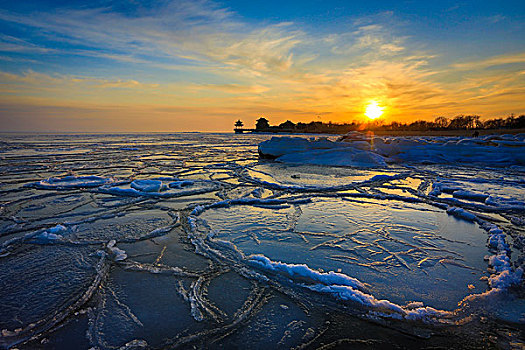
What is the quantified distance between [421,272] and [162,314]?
2248 millimetres

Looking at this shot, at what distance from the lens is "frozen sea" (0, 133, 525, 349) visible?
166 centimetres

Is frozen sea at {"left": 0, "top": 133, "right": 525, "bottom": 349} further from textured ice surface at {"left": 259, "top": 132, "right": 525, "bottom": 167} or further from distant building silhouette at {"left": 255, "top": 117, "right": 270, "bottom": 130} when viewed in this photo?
distant building silhouette at {"left": 255, "top": 117, "right": 270, "bottom": 130}

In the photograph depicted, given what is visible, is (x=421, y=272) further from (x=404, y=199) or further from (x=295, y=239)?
(x=404, y=199)

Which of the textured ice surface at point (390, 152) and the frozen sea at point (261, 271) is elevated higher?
the textured ice surface at point (390, 152)

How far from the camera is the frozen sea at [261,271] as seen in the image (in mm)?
1656

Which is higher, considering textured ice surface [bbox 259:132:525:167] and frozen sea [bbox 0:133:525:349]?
textured ice surface [bbox 259:132:525:167]

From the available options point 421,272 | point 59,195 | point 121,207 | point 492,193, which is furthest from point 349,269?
point 59,195

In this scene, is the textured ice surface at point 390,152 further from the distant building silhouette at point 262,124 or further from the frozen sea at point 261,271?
the distant building silhouette at point 262,124

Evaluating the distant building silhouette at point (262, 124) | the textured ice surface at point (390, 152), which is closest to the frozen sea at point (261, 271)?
the textured ice surface at point (390, 152)

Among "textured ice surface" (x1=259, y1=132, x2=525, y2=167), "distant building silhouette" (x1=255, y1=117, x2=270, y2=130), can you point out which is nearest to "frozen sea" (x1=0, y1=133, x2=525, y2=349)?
"textured ice surface" (x1=259, y1=132, x2=525, y2=167)

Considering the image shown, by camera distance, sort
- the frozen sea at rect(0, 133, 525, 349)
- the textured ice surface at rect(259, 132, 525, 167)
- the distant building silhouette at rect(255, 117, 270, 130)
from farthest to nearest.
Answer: the distant building silhouette at rect(255, 117, 270, 130) → the textured ice surface at rect(259, 132, 525, 167) → the frozen sea at rect(0, 133, 525, 349)

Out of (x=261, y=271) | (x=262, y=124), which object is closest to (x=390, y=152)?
(x=261, y=271)

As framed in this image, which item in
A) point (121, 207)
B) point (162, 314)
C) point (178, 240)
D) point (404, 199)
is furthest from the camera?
point (404, 199)

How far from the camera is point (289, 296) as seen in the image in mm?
2043
